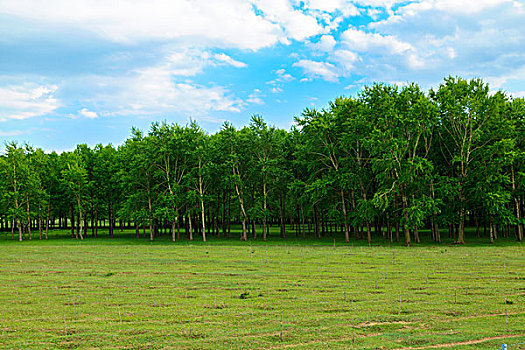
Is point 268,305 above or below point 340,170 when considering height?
below

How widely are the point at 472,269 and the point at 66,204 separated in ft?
228

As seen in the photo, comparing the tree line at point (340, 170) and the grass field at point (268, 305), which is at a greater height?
the tree line at point (340, 170)

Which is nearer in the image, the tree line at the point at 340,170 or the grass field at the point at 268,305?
the grass field at the point at 268,305

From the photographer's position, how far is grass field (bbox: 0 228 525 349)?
46.9 feet

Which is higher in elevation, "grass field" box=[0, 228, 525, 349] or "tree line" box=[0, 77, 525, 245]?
"tree line" box=[0, 77, 525, 245]

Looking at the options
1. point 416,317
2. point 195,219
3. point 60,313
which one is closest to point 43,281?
point 60,313

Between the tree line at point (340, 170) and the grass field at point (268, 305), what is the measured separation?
18.4 meters

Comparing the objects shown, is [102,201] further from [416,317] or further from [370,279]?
[416,317]

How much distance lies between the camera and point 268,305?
19.2 metres

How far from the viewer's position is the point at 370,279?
1001 inches

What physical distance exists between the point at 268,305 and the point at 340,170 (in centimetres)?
3816

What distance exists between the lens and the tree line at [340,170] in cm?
4922

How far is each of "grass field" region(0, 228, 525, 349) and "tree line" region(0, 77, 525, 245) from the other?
18.4 metres

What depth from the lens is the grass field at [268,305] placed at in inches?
562
